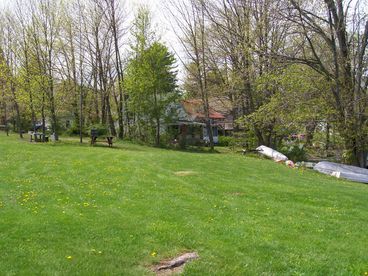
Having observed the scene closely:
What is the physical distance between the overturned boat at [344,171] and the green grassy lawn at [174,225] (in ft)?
18.5

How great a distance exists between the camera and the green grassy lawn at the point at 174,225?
227 inches

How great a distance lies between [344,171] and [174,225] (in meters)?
13.5

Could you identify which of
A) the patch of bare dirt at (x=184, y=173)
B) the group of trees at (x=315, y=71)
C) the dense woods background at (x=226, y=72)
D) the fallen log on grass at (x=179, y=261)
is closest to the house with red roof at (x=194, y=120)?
the dense woods background at (x=226, y=72)

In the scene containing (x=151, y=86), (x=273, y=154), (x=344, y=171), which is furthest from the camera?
(x=151, y=86)

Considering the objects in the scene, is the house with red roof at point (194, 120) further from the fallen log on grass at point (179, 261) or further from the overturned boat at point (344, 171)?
the fallen log on grass at point (179, 261)

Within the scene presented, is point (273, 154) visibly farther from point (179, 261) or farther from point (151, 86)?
point (179, 261)

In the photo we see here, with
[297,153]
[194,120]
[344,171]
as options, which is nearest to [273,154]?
[297,153]

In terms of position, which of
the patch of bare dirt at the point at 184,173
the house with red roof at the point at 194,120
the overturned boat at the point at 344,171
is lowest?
the overturned boat at the point at 344,171

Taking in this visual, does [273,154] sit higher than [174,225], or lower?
higher

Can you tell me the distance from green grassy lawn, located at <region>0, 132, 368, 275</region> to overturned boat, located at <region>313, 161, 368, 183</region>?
565 cm

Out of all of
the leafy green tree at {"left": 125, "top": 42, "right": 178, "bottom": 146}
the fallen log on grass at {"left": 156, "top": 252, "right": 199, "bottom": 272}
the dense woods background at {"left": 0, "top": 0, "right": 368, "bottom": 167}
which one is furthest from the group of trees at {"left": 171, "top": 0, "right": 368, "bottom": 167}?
the fallen log on grass at {"left": 156, "top": 252, "right": 199, "bottom": 272}

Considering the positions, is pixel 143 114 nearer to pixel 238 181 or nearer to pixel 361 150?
pixel 361 150

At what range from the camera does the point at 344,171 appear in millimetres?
18938

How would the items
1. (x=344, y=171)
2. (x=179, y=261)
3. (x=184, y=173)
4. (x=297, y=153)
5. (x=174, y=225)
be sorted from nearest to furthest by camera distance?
(x=179, y=261) < (x=174, y=225) < (x=184, y=173) < (x=344, y=171) < (x=297, y=153)
